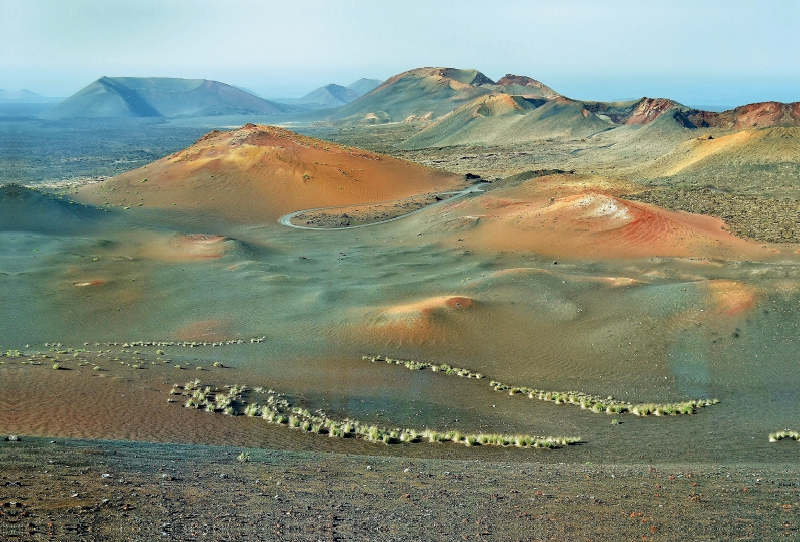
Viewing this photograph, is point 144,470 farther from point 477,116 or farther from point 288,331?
point 477,116

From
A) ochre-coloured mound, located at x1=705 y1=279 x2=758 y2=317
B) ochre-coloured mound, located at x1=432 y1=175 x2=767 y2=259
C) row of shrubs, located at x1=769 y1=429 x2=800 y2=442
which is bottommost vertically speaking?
row of shrubs, located at x1=769 y1=429 x2=800 y2=442

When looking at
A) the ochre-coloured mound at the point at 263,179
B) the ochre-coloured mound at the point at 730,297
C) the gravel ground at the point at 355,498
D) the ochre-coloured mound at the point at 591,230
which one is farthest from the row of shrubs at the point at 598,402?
the ochre-coloured mound at the point at 263,179

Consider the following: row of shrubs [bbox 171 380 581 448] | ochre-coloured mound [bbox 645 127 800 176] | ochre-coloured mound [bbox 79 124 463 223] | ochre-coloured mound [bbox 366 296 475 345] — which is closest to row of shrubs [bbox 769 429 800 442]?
row of shrubs [bbox 171 380 581 448]

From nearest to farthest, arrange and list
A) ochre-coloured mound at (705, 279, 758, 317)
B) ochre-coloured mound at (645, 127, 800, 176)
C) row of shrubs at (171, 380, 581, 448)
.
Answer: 1. row of shrubs at (171, 380, 581, 448)
2. ochre-coloured mound at (705, 279, 758, 317)
3. ochre-coloured mound at (645, 127, 800, 176)

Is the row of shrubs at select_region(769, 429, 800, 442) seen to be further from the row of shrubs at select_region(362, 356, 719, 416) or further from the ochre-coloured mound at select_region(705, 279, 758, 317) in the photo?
the ochre-coloured mound at select_region(705, 279, 758, 317)

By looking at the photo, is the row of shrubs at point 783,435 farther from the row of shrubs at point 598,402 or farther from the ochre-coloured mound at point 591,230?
the ochre-coloured mound at point 591,230

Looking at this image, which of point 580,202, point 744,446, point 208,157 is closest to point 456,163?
point 208,157
